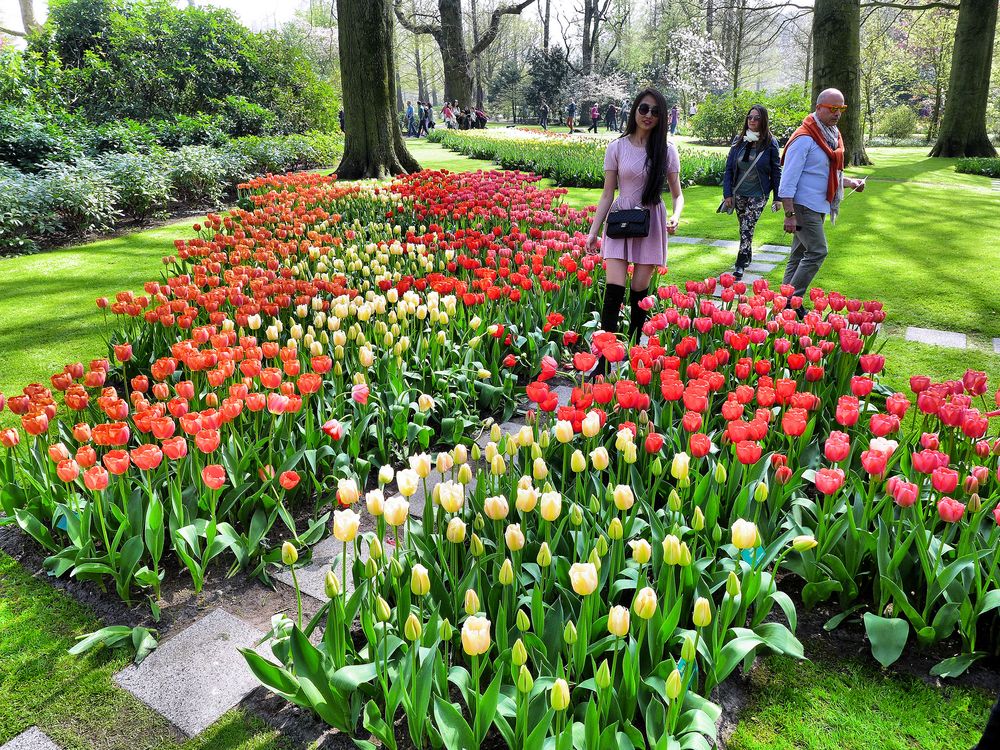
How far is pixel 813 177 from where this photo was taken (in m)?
5.03

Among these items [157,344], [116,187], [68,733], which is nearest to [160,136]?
[116,187]

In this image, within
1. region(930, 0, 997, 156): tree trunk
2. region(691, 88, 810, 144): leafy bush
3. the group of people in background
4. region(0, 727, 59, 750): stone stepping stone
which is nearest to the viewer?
region(0, 727, 59, 750): stone stepping stone

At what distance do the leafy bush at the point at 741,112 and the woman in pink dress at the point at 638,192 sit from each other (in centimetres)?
1686

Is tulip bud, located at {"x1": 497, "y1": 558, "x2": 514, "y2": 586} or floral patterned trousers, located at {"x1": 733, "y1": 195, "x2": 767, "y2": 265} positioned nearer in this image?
tulip bud, located at {"x1": 497, "y1": 558, "x2": 514, "y2": 586}

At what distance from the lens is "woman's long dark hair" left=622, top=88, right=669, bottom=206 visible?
12.9 feet

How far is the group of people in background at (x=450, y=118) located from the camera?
94.5 ft

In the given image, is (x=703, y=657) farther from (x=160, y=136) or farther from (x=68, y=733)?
(x=160, y=136)

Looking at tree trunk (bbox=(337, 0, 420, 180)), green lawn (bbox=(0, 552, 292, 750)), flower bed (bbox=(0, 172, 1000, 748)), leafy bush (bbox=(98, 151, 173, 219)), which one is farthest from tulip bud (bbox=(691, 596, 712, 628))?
tree trunk (bbox=(337, 0, 420, 180))

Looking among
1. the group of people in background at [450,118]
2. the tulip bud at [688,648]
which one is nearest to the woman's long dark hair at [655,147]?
the tulip bud at [688,648]

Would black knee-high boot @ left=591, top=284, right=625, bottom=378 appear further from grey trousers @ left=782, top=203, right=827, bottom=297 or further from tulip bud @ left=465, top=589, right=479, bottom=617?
tulip bud @ left=465, top=589, right=479, bottom=617

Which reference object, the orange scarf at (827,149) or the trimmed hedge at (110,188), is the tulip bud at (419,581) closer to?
the orange scarf at (827,149)

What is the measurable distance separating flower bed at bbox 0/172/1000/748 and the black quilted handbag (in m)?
0.45

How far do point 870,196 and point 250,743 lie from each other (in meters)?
13.7

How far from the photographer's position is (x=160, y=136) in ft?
44.9
